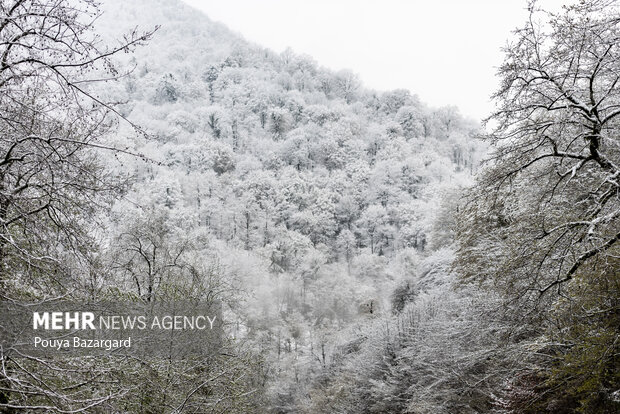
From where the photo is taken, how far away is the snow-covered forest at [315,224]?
3164mm

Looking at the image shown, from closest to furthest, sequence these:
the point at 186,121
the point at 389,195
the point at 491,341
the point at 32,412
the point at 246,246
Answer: the point at 32,412 → the point at 491,341 → the point at 246,246 → the point at 389,195 → the point at 186,121

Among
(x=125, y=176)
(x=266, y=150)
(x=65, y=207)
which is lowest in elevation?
(x=65, y=207)

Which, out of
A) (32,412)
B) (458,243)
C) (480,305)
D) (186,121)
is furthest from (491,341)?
(186,121)

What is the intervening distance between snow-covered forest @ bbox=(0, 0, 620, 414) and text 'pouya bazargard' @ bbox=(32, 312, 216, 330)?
32 centimetres

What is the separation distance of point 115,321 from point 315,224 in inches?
2101

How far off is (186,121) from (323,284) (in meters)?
50.5

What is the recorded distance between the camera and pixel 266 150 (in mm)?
79250

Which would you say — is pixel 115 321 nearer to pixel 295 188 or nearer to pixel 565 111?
pixel 565 111

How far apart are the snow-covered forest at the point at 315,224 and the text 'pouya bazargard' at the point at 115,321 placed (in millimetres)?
316

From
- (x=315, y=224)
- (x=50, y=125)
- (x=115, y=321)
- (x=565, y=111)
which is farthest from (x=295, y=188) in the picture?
(x=50, y=125)

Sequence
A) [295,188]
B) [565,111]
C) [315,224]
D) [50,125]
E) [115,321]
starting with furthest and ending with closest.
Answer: [295,188] < [315,224] < [115,321] < [565,111] < [50,125]

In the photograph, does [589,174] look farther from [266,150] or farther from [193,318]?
[266,150]

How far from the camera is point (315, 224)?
6012 cm

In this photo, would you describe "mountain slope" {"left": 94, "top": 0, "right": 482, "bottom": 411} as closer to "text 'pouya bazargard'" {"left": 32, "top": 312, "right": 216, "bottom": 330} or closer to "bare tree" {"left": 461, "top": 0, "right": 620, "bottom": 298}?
"text 'pouya bazargard'" {"left": 32, "top": 312, "right": 216, "bottom": 330}
